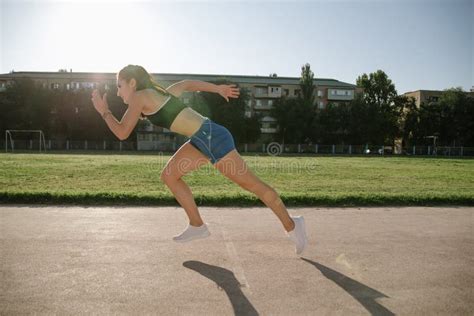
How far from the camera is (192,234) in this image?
3561mm

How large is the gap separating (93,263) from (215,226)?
5.96 ft

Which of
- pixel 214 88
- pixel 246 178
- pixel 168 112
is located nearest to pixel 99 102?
pixel 168 112

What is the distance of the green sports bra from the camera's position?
10.3 ft

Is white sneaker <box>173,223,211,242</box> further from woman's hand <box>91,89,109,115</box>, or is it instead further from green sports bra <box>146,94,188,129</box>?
woman's hand <box>91,89,109,115</box>

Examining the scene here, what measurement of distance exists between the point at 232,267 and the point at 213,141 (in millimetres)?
1226

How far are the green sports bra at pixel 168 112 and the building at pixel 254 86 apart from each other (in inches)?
2471

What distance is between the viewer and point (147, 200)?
6.18 metres

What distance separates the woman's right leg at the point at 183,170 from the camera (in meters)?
3.46

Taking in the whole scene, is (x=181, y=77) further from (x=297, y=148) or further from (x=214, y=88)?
(x=214, y=88)

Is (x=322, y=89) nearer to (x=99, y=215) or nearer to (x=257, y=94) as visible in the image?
(x=257, y=94)

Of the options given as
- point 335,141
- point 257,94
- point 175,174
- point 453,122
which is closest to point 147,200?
point 175,174

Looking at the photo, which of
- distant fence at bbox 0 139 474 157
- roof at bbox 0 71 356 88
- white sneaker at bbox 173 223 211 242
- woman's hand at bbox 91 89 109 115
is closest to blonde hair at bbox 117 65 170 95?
woman's hand at bbox 91 89 109 115

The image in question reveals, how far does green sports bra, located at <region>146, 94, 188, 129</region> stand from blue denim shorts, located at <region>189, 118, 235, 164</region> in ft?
0.93

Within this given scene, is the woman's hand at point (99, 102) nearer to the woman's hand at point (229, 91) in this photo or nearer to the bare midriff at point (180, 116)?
the bare midriff at point (180, 116)
